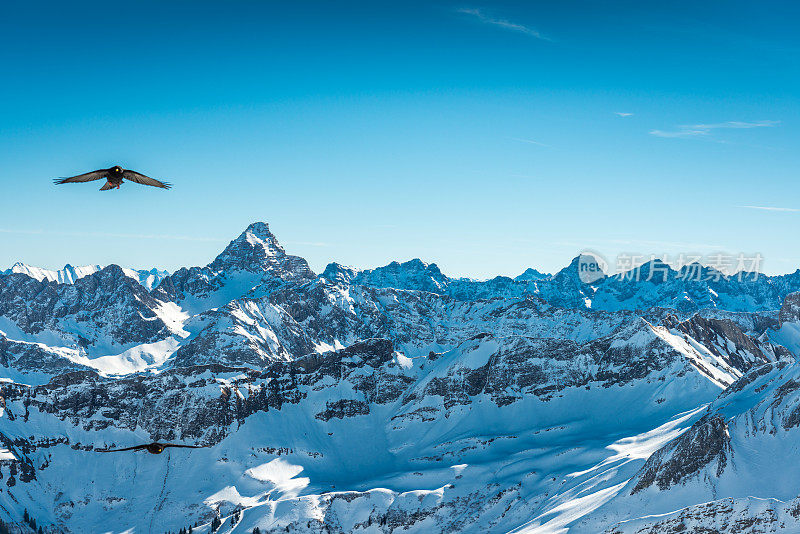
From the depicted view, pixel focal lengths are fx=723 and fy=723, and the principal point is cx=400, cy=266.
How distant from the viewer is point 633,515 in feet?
630

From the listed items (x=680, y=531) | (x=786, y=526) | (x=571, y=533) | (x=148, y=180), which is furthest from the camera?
(x=571, y=533)

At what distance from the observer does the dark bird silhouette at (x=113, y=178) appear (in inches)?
1345

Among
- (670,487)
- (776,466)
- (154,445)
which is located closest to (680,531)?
(670,487)

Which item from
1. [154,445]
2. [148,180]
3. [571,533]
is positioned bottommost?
[571,533]

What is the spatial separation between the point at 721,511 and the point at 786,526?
1484 cm

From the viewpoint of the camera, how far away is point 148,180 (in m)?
34.5

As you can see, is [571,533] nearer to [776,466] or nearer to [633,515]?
[633,515]

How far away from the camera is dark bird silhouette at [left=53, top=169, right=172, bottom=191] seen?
3416 centimetres

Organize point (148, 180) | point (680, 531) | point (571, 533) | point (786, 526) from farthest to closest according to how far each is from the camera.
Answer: point (571, 533), point (680, 531), point (786, 526), point (148, 180)

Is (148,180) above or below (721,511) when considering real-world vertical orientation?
above

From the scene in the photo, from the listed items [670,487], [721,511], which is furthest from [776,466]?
[721,511]

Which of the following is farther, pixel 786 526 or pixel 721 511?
pixel 721 511

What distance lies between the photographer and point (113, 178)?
3475 centimetres

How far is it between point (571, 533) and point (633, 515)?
17580 mm
